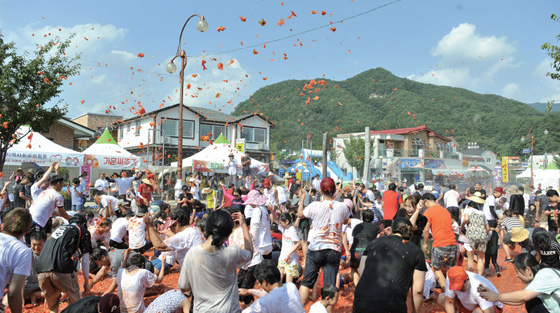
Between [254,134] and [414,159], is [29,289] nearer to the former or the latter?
[254,134]

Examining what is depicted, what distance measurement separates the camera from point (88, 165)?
18.0 metres

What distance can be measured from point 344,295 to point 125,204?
607 centimetres

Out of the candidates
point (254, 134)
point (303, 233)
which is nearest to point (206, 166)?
point (303, 233)

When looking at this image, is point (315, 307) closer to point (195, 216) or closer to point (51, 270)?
point (51, 270)

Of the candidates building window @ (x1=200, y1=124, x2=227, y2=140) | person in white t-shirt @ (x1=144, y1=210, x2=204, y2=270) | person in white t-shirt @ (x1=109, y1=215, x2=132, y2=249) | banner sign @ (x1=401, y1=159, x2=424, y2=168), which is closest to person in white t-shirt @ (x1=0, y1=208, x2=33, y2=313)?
person in white t-shirt @ (x1=144, y1=210, x2=204, y2=270)

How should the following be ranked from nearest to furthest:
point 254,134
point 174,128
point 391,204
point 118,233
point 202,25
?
point 118,233 → point 391,204 → point 202,25 → point 174,128 → point 254,134

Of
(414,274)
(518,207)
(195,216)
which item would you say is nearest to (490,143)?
(518,207)

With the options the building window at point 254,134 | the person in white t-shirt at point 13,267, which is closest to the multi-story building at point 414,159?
the building window at point 254,134

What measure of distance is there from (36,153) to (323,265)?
1542 cm

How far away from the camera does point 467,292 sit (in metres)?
4.13

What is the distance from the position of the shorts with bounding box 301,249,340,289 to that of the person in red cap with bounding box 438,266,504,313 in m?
1.32

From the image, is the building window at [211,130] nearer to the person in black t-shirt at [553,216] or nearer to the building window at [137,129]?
the building window at [137,129]

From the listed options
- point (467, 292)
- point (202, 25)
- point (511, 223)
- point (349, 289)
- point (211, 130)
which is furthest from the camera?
point (211, 130)

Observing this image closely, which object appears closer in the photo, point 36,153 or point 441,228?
point 441,228
